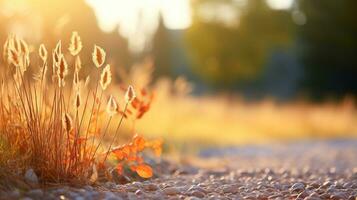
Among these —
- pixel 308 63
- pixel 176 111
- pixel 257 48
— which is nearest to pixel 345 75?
pixel 308 63

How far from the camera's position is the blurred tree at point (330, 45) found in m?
26.0

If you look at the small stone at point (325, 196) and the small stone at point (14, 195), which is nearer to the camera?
the small stone at point (14, 195)

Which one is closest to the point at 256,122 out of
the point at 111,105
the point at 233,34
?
the point at 111,105

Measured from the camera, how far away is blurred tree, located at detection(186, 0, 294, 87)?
2655 cm

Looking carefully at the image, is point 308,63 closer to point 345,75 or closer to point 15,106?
point 345,75

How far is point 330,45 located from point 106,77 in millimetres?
24777

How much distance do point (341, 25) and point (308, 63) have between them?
2.46 meters

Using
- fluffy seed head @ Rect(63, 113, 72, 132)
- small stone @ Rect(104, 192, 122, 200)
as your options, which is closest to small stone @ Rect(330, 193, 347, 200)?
small stone @ Rect(104, 192, 122, 200)

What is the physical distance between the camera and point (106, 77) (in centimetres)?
298

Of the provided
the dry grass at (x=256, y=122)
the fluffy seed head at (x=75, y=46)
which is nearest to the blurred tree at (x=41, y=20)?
the fluffy seed head at (x=75, y=46)

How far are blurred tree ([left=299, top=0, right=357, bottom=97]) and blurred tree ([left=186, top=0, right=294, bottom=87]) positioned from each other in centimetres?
108

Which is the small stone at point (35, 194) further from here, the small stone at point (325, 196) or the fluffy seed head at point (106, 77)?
the small stone at point (325, 196)

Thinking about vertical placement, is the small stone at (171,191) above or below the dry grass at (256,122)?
below

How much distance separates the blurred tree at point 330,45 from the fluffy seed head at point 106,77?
24.1 meters
